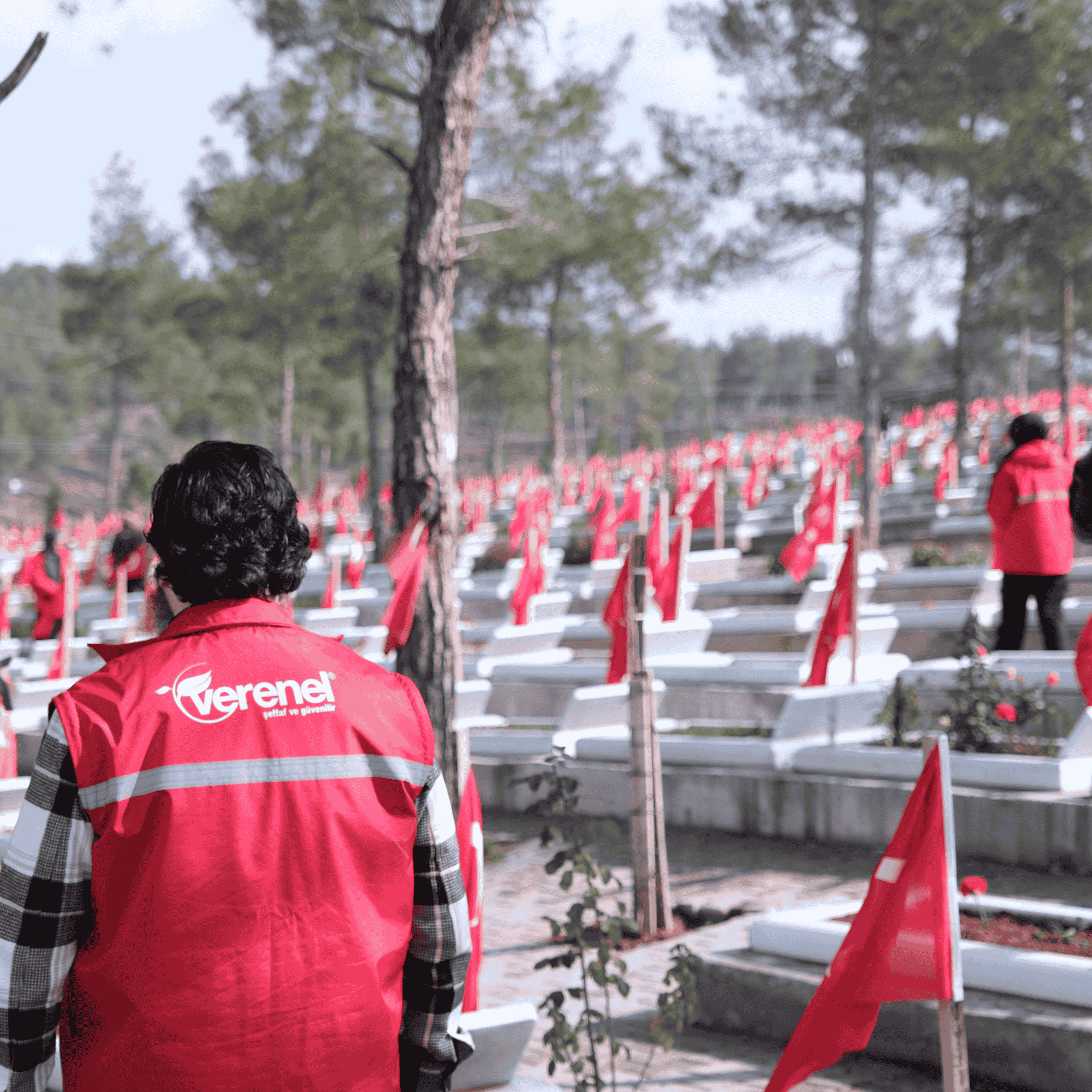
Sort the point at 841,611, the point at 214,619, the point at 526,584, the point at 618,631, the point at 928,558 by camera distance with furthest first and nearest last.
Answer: the point at 928,558
the point at 526,584
the point at 618,631
the point at 841,611
the point at 214,619

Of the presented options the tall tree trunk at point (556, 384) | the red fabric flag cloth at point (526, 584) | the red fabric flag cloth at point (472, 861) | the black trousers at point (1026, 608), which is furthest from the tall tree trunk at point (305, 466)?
the red fabric flag cloth at point (472, 861)

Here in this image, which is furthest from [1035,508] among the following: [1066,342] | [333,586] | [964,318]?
[1066,342]

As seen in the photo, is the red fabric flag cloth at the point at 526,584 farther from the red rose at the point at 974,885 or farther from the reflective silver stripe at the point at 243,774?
the reflective silver stripe at the point at 243,774

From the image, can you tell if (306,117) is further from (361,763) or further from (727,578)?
(361,763)

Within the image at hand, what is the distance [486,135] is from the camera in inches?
488

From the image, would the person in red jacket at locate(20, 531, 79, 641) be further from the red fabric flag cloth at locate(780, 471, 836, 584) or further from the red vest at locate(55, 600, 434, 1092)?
the red vest at locate(55, 600, 434, 1092)

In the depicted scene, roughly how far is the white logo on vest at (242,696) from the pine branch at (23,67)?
8.74 ft

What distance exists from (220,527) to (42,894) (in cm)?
55

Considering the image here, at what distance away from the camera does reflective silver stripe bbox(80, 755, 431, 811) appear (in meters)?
1.47

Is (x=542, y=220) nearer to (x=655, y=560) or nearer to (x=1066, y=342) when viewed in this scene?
(x=655, y=560)

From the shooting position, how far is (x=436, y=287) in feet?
21.5

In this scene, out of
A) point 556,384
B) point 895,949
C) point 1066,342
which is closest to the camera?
point 895,949

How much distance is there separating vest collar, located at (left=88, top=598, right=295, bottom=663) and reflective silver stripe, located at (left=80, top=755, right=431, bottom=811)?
20 cm

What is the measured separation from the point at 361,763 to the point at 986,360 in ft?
151
